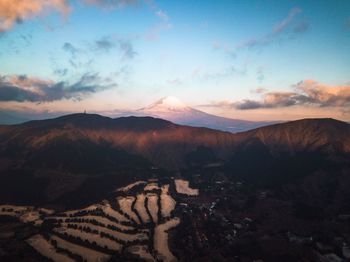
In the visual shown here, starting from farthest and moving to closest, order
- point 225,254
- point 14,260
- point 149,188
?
point 149,188 → point 225,254 → point 14,260

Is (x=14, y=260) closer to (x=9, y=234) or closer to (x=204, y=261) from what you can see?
(x=9, y=234)

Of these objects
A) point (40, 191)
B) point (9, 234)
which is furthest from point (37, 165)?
point (9, 234)

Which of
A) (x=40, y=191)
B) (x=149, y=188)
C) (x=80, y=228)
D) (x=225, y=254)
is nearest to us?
(x=225, y=254)

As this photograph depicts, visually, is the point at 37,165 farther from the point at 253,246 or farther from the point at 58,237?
the point at 253,246

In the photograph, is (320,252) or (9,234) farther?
(9,234)

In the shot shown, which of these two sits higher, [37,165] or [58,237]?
[37,165]

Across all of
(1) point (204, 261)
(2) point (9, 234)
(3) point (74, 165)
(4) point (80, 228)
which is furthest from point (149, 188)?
(1) point (204, 261)
